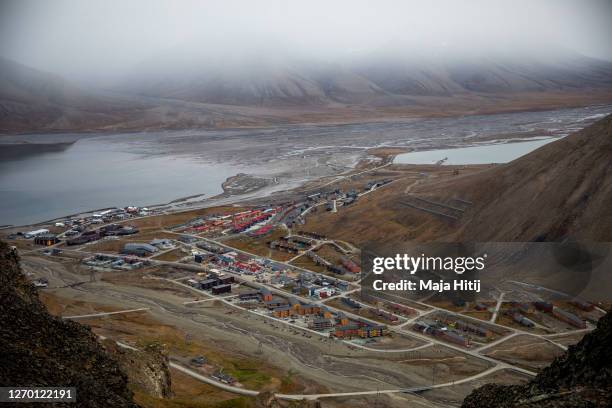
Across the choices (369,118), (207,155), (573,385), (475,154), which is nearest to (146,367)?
(573,385)

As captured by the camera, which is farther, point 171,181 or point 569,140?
point 171,181

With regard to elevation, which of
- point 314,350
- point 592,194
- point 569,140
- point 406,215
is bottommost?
point 314,350

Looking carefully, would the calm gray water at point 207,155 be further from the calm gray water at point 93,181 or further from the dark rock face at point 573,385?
the dark rock face at point 573,385

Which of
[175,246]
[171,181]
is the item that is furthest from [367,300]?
[171,181]

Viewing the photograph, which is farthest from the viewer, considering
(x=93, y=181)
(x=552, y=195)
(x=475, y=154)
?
(x=475, y=154)

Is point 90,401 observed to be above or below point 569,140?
below

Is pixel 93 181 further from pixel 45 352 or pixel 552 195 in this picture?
pixel 45 352

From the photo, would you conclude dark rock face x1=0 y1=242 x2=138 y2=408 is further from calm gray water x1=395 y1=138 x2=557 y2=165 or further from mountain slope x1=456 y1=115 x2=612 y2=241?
calm gray water x1=395 y1=138 x2=557 y2=165

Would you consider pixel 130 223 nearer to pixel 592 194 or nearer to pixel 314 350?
pixel 314 350
